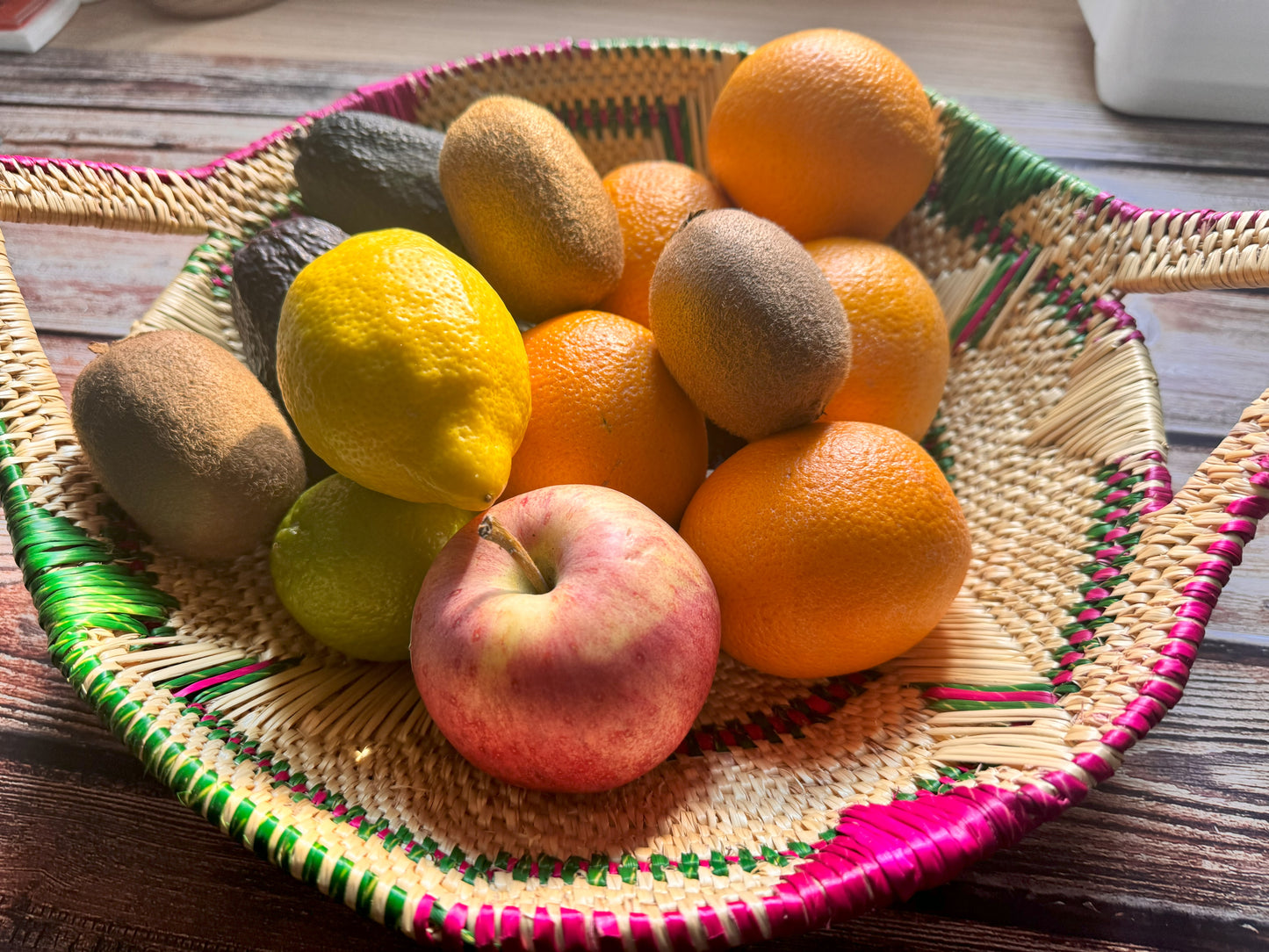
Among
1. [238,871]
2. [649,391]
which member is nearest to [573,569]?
[649,391]

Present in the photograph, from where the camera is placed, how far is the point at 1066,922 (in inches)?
21.4

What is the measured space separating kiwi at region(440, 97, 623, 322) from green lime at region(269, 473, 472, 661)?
0.20m

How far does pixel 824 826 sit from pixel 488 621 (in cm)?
24

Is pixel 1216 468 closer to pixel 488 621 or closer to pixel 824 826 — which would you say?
pixel 824 826

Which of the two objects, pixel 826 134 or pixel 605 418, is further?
pixel 826 134

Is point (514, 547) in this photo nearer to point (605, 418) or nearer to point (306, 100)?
point (605, 418)

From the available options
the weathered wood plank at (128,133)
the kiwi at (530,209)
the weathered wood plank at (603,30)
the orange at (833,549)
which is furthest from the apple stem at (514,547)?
the weathered wood plank at (603,30)

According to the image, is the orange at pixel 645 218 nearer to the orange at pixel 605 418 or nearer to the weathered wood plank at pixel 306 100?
the orange at pixel 605 418

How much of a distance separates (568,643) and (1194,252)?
0.58m

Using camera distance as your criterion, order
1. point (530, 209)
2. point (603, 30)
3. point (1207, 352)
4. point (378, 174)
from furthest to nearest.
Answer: point (603, 30) → point (1207, 352) → point (378, 174) → point (530, 209)

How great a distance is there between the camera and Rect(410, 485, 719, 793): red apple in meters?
0.47

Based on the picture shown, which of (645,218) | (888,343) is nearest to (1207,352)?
(888,343)

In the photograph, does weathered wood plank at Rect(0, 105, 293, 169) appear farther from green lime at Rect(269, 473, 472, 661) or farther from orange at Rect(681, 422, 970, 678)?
orange at Rect(681, 422, 970, 678)

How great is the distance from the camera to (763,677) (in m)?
0.65
